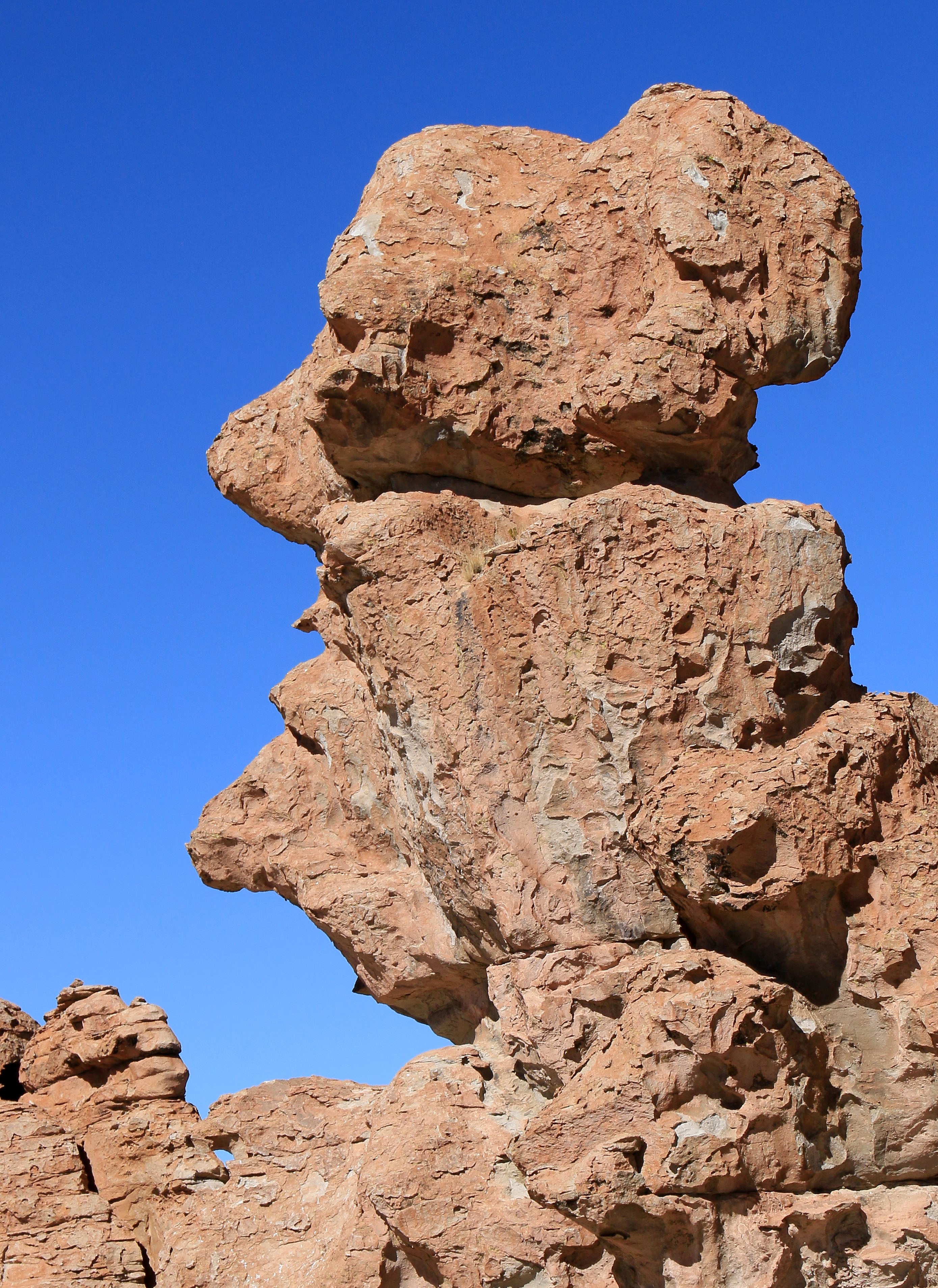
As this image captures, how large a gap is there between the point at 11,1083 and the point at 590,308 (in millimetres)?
7030

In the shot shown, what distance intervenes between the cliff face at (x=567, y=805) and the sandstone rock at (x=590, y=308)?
0.09 ft

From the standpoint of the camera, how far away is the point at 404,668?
424 inches

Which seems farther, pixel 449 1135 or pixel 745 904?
pixel 449 1135

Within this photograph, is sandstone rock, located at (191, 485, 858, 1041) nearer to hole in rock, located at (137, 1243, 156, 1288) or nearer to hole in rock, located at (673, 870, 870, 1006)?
hole in rock, located at (673, 870, 870, 1006)

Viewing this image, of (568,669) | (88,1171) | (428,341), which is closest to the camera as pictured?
(568,669)

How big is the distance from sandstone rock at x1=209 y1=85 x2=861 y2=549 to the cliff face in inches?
1.1

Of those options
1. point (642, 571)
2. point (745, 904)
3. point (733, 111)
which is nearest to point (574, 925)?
point (745, 904)

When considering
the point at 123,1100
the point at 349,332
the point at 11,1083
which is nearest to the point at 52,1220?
the point at 123,1100

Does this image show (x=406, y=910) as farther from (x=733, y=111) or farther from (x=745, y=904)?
(x=733, y=111)

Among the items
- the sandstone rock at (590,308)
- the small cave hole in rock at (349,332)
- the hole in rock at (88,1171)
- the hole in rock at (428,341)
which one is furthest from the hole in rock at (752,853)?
the hole in rock at (88,1171)

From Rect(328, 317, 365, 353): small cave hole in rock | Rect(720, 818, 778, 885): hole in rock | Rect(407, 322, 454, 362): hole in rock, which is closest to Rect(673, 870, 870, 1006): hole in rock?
Rect(720, 818, 778, 885): hole in rock

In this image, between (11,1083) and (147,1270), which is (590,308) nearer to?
(147,1270)

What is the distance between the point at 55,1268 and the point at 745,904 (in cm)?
539

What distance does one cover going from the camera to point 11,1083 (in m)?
13.1
